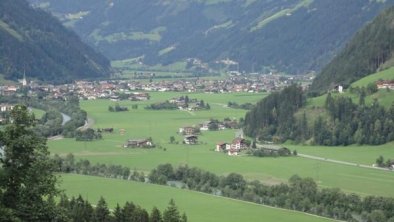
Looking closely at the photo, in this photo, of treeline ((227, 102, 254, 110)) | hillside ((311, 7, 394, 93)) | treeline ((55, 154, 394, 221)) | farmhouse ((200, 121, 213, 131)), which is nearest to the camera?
treeline ((55, 154, 394, 221))

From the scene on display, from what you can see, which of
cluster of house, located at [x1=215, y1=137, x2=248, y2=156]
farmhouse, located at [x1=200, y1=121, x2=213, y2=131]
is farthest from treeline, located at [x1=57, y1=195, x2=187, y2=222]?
farmhouse, located at [x1=200, y1=121, x2=213, y2=131]

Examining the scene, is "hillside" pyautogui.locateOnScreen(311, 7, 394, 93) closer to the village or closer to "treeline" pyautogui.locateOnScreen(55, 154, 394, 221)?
the village

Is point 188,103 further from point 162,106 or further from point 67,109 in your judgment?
point 67,109

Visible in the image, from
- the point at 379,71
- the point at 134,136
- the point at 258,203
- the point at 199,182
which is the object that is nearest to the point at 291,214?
the point at 258,203

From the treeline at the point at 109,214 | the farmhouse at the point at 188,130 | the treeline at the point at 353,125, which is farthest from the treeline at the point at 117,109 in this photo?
the treeline at the point at 109,214

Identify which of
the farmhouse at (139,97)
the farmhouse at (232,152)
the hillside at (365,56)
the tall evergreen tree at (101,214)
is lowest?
the tall evergreen tree at (101,214)

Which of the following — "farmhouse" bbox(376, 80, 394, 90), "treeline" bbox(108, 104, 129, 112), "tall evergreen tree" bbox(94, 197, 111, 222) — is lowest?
"tall evergreen tree" bbox(94, 197, 111, 222)

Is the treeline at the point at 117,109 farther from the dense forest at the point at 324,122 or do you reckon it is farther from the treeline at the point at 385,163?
the treeline at the point at 385,163
